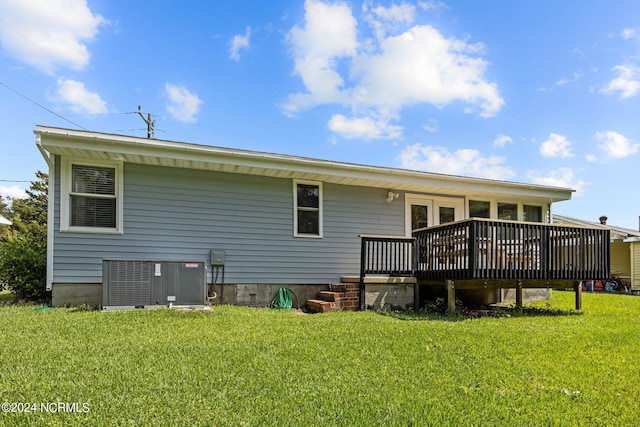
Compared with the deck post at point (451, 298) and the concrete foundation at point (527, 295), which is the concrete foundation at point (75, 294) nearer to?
the deck post at point (451, 298)

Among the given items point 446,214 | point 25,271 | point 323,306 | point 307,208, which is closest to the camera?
point 323,306

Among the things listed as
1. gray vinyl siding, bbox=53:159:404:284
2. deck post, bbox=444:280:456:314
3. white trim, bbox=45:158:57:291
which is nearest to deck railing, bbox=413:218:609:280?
deck post, bbox=444:280:456:314

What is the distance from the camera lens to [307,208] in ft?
26.8

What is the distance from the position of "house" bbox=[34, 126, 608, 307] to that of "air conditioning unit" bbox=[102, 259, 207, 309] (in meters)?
0.02

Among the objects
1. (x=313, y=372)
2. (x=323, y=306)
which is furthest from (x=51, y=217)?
(x=313, y=372)

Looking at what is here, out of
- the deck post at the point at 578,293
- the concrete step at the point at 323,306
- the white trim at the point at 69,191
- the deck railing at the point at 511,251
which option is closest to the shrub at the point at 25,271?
the white trim at the point at 69,191

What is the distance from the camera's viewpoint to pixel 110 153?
6.46 metres

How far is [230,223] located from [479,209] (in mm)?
6224

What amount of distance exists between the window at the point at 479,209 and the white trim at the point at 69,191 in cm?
788

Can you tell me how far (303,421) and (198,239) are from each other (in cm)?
551

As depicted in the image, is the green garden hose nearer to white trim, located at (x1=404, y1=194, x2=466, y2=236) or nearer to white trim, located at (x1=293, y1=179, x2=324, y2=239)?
white trim, located at (x1=293, y1=179, x2=324, y2=239)

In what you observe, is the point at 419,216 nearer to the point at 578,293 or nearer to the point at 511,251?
the point at 511,251

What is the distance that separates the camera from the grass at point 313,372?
2.51 m

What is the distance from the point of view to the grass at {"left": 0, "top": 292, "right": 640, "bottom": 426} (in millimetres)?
2510
